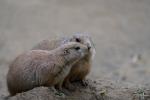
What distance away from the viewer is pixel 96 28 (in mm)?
16516

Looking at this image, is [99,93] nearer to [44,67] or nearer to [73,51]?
[73,51]

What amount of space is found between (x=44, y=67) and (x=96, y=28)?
33.1 ft

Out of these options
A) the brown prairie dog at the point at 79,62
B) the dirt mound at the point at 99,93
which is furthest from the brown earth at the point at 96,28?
the brown prairie dog at the point at 79,62

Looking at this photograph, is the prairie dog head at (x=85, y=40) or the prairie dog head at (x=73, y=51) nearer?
the prairie dog head at (x=73, y=51)

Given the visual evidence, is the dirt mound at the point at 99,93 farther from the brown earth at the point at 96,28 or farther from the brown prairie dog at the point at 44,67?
the brown earth at the point at 96,28

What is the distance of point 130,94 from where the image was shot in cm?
723

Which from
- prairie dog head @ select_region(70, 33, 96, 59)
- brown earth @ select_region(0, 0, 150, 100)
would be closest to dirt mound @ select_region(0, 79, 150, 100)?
prairie dog head @ select_region(70, 33, 96, 59)

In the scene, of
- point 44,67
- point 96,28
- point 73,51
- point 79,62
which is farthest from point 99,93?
point 96,28

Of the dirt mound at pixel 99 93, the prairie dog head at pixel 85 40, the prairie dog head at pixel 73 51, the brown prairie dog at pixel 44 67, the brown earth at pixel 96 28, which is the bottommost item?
the dirt mound at pixel 99 93

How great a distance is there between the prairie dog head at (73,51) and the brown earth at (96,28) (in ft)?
19.3

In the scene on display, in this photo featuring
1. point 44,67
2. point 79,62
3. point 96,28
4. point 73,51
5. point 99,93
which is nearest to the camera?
point 44,67

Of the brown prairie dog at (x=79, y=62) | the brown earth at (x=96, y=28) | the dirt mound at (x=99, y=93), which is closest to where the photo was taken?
the dirt mound at (x=99, y=93)

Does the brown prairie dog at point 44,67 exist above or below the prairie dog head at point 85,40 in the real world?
below

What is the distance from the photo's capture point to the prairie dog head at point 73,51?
674 centimetres
